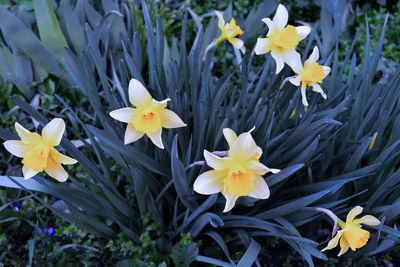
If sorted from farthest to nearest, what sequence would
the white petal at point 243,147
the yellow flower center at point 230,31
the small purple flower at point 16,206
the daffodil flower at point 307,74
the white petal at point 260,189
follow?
the small purple flower at point 16,206 → the yellow flower center at point 230,31 → the daffodil flower at point 307,74 → the white petal at point 260,189 → the white petal at point 243,147

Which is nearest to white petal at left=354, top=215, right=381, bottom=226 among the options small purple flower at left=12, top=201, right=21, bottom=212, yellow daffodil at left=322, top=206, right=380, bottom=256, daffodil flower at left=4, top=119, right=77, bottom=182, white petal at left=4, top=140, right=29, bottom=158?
yellow daffodil at left=322, top=206, right=380, bottom=256

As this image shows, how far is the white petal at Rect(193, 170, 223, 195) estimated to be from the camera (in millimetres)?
1498

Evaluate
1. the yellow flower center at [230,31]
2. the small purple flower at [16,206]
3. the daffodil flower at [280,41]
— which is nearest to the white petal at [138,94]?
the daffodil flower at [280,41]

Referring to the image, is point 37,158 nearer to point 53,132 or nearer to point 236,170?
point 53,132

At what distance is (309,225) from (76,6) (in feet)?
5.01

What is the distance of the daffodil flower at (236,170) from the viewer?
144 cm

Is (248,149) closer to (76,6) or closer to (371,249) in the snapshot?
(371,249)

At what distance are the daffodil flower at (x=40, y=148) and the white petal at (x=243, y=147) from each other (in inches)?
18.4

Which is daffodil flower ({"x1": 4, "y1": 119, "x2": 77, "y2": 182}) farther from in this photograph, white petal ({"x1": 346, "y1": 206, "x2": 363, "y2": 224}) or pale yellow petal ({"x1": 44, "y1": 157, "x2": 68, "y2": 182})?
white petal ({"x1": 346, "y1": 206, "x2": 363, "y2": 224})

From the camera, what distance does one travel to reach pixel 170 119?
61.1 inches

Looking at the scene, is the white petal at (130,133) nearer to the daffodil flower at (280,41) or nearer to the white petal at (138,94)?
the white petal at (138,94)

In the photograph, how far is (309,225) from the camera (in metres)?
2.00

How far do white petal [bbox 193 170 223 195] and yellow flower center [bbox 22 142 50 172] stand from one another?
42 cm

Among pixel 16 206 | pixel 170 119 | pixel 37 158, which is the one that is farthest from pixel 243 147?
pixel 16 206
